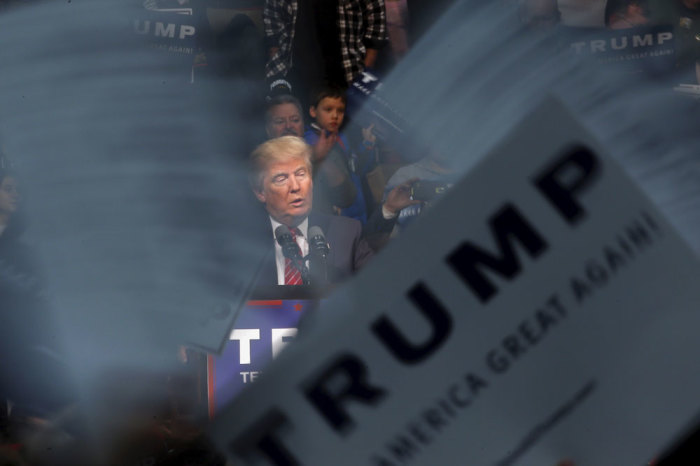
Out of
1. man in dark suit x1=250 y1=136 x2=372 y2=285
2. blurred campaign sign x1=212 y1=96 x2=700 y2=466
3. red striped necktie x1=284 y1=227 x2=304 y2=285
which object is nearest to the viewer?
blurred campaign sign x1=212 y1=96 x2=700 y2=466

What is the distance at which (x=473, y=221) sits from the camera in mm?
1075

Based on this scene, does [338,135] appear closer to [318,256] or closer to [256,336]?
[318,256]

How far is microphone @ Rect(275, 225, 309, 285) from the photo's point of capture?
299 centimetres

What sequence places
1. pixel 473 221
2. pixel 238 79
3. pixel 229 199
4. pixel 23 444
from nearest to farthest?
1. pixel 473 221
2. pixel 23 444
3. pixel 229 199
4. pixel 238 79

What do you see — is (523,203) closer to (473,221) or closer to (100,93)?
(473,221)

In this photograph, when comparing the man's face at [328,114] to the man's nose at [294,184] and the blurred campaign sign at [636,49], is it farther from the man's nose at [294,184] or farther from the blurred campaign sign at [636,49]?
the blurred campaign sign at [636,49]

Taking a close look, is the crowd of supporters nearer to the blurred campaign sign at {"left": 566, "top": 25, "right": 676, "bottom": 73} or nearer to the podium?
the blurred campaign sign at {"left": 566, "top": 25, "right": 676, "bottom": 73}

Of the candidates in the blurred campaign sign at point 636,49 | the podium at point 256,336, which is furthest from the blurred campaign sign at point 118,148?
the blurred campaign sign at point 636,49

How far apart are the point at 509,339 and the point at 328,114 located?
2688mm

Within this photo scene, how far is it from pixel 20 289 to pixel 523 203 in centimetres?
213

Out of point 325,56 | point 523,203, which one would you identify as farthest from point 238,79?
point 523,203

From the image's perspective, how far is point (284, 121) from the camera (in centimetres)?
359

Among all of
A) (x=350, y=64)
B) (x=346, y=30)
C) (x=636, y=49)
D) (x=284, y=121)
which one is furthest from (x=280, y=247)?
(x=636, y=49)

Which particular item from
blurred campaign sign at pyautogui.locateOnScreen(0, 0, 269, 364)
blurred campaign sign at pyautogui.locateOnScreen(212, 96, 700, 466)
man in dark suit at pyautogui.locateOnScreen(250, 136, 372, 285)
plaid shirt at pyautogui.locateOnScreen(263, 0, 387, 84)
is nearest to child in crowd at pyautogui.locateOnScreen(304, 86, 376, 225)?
plaid shirt at pyautogui.locateOnScreen(263, 0, 387, 84)
